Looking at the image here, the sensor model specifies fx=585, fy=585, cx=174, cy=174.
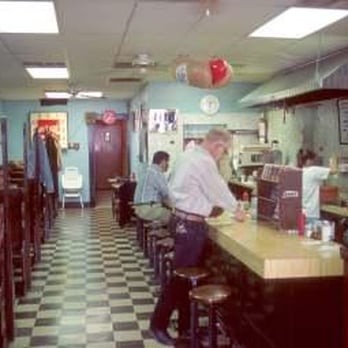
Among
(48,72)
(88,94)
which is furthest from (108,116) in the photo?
(48,72)

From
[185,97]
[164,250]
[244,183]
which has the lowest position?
[164,250]

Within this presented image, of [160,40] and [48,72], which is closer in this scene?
[160,40]

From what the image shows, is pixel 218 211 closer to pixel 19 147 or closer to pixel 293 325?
pixel 293 325

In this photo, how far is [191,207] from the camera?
14.5ft

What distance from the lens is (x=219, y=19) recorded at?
5.32 meters

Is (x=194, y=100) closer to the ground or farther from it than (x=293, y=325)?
farther from it

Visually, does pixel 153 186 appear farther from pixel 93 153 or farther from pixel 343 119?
pixel 93 153

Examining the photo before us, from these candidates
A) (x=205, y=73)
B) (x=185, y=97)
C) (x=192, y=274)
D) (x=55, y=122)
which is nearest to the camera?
(x=192, y=274)

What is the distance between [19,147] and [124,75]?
5.89 metres

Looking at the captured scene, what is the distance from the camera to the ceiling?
15.9 feet

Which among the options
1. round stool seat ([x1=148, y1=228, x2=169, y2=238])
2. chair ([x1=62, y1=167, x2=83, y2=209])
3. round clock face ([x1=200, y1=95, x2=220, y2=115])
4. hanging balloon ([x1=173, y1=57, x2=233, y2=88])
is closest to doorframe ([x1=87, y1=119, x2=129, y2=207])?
chair ([x1=62, y1=167, x2=83, y2=209])

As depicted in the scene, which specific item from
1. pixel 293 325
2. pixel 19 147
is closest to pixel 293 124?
pixel 293 325

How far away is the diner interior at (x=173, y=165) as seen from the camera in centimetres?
370

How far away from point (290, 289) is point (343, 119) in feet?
15.2
